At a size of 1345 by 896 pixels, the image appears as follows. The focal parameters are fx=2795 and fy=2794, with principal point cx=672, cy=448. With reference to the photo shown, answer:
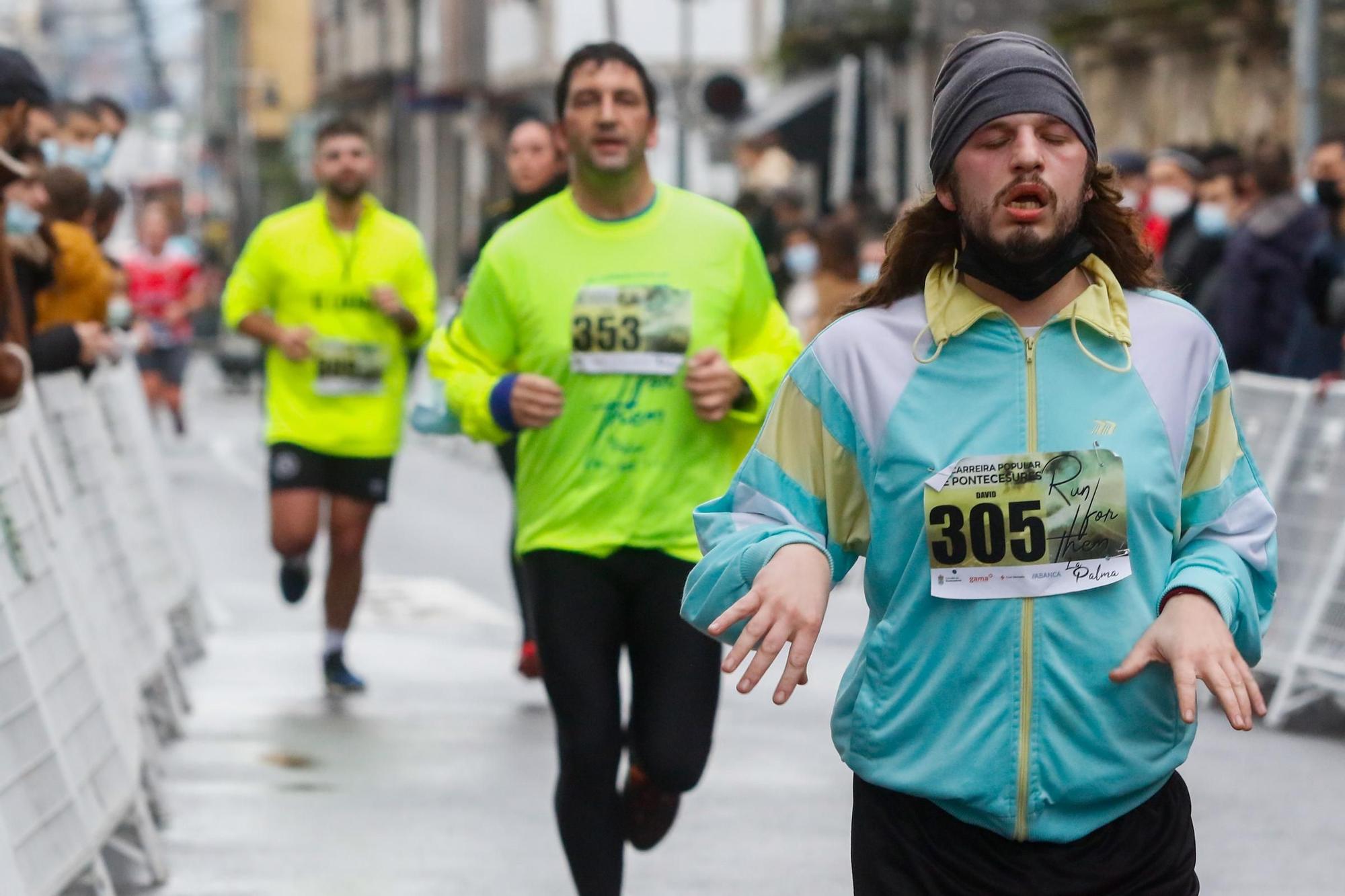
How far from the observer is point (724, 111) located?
20469 mm

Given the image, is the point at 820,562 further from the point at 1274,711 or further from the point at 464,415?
the point at 1274,711

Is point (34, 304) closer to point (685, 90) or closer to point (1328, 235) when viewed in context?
point (1328, 235)

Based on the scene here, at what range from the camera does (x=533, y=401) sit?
6.14m

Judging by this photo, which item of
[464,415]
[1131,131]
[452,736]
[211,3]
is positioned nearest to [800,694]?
[452,736]

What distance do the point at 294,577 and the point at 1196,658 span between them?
297 inches

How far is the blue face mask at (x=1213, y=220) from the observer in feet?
42.8

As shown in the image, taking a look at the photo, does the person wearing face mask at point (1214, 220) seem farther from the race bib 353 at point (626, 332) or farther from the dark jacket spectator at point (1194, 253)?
the race bib 353 at point (626, 332)

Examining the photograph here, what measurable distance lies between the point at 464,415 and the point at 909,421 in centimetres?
268

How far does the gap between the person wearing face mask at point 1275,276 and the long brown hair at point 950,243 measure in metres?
7.84

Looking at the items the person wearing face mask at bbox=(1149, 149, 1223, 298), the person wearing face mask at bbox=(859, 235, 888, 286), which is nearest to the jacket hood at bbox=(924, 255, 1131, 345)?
the person wearing face mask at bbox=(1149, 149, 1223, 298)

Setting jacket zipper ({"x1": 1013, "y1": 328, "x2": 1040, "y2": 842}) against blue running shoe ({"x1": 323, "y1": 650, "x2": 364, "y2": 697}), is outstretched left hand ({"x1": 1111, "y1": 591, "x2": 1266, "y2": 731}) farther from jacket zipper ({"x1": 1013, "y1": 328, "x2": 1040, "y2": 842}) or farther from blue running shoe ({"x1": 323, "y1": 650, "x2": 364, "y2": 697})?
blue running shoe ({"x1": 323, "y1": 650, "x2": 364, "y2": 697})

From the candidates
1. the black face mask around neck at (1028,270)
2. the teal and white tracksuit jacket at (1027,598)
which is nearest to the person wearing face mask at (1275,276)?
the teal and white tracksuit jacket at (1027,598)

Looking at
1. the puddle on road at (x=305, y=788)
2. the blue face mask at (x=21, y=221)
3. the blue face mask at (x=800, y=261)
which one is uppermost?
the blue face mask at (x=21, y=221)

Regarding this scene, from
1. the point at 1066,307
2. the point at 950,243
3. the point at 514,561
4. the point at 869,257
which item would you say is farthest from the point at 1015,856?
the point at 869,257
